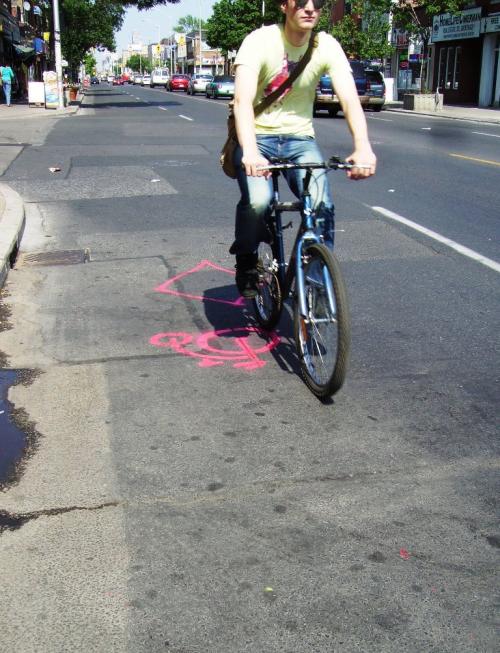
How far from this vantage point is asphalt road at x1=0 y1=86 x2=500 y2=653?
2.38 m

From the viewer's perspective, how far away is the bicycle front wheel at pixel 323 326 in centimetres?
371

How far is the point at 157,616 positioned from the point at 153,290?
13.1ft

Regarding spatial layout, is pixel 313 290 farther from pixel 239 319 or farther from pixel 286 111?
pixel 239 319

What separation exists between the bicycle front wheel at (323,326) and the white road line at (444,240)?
3.03 meters

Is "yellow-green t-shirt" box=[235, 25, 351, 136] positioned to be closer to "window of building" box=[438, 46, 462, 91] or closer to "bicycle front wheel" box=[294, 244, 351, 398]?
"bicycle front wheel" box=[294, 244, 351, 398]

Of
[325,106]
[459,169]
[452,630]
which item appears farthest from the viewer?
[325,106]

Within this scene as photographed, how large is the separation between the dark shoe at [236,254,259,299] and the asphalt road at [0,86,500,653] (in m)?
0.35

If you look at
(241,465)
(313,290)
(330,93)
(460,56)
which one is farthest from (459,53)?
(241,465)

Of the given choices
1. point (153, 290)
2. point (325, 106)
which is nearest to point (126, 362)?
point (153, 290)

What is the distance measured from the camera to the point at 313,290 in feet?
13.2

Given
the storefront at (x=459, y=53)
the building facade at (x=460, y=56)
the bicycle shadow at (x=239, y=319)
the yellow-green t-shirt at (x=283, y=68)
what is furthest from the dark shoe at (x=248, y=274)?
the storefront at (x=459, y=53)

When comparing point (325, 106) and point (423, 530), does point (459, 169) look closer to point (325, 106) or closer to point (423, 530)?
point (423, 530)

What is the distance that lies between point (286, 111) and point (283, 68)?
27 centimetres

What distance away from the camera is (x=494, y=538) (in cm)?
276
